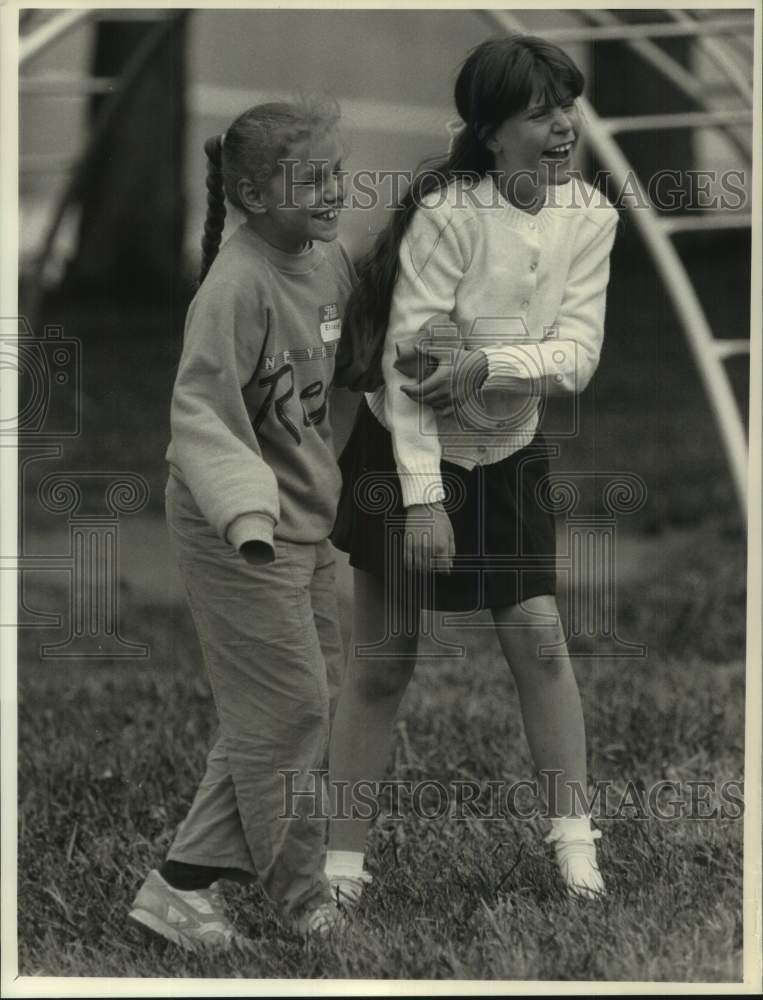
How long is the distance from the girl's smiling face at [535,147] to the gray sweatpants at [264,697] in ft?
2.38

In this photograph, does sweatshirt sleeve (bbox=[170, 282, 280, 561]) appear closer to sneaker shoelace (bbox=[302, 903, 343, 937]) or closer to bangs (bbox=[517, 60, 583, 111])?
bangs (bbox=[517, 60, 583, 111])

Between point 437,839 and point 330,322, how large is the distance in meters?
1.12

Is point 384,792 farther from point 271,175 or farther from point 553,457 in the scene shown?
point 271,175

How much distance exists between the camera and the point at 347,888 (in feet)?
9.96

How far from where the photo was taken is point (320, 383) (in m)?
2.83

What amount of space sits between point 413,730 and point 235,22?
5.99 feet

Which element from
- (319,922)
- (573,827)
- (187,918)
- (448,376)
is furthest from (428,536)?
(187,918)

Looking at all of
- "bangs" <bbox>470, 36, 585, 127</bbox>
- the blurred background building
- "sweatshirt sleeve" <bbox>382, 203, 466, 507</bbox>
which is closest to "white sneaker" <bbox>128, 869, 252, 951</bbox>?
"sweatshirt sleeve" <bbox>382, 203, 466, 507</bbox>

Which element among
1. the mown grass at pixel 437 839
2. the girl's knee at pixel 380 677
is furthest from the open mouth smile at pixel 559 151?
the mown grass at pixel 437 839

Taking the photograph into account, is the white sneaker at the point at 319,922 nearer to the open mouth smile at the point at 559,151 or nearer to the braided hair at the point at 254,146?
the braided hair at the point at 254,146

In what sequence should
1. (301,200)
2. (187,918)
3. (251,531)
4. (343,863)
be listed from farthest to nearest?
(343,863), (187,918), (301,200), (251,531)

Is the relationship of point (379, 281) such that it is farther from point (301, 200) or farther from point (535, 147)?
point (535, 147)


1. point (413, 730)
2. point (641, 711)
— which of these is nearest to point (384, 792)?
point (413, 730)

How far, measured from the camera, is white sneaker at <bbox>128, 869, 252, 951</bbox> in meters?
2.95
